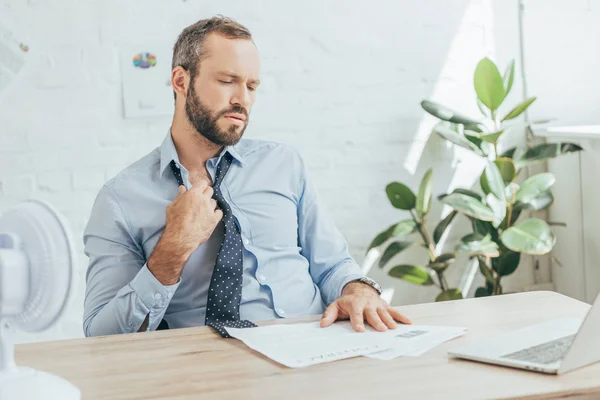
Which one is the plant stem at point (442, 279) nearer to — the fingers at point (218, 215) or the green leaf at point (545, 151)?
the green leaf at point (545, 151)

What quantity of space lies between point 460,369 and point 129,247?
98 centimetres

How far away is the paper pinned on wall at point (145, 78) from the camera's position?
3268mm

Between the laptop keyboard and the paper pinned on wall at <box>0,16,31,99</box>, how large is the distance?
240cm

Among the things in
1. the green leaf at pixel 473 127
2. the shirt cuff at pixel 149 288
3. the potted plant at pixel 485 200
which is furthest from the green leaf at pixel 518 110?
the shirt cuff at pixel 149 288

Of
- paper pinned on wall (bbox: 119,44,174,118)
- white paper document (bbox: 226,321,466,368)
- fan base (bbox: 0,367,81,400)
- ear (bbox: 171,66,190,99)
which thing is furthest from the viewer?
paper pinned on wall (bbox: 119,44,174,118)

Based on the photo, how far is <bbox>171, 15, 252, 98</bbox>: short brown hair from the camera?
2.23m

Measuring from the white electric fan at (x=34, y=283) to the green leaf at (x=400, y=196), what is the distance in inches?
90.7

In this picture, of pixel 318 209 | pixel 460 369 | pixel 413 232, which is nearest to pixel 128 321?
pixel 318 209

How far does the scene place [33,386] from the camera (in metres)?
1.21

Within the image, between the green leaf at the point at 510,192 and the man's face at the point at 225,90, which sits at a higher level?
the man's face at the point at 225,90

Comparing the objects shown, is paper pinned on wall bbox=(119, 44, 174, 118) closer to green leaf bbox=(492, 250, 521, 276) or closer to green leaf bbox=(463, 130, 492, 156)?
green leaf bbox=(463, 130, 492, 156)

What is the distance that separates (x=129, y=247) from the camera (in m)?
2.04

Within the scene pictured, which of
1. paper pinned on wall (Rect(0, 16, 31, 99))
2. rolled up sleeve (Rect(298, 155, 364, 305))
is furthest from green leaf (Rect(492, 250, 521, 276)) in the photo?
paper pinned on wall (Rect(0, 16, 31, 99))

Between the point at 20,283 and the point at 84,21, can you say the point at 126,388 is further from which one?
the point at 84,21
